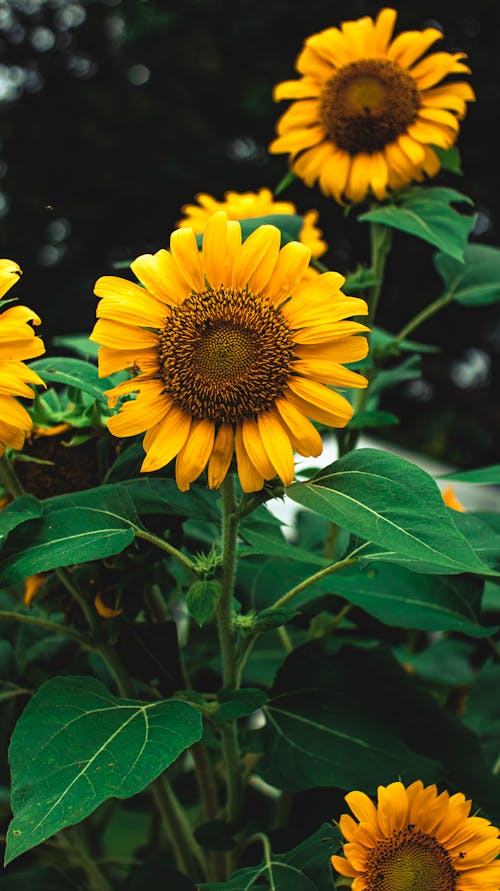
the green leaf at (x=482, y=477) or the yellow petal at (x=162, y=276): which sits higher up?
the yellow petal at (x=162, y=276)

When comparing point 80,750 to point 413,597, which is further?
point 413,597

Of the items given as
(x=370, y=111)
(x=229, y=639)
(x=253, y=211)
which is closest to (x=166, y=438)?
(x=229, y=639)

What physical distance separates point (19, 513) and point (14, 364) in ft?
0.23

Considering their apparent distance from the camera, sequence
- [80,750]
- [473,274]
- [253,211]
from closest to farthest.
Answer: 1. [80,750]
2. [473,274]
3. [253,211]


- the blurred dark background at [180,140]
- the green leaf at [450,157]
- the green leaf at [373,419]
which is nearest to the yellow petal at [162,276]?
the green leaf at [373,419]

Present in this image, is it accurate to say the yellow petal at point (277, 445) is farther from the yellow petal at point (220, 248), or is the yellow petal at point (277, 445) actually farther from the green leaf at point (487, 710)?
the green leaf at point (487, 710)

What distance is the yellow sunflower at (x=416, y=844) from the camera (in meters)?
0.44

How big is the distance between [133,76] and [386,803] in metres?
3.04

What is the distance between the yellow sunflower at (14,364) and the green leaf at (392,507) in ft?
0.41

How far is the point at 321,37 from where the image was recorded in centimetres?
74

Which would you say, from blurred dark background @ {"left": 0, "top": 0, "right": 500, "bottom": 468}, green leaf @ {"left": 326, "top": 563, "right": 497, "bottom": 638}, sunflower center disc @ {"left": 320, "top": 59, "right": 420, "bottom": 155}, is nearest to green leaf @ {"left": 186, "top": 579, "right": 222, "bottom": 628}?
green leaf @ {"left": 326, "top": 563, "right": 497, "bottom": 638}

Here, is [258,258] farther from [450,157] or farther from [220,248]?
[450,157]

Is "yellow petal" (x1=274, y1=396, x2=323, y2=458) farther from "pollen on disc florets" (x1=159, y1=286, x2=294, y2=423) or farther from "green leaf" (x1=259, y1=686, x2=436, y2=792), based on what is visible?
"green leaf" (x1=259, y1=686, x2=436, y2=792)

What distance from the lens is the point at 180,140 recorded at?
2992 millimetres
